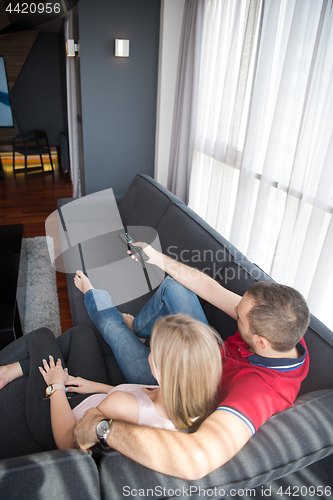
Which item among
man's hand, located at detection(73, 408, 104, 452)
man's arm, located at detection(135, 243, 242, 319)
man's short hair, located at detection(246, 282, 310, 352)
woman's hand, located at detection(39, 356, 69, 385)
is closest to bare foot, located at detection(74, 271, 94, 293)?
man's arm, located at detection(135, 243, 242, 319)

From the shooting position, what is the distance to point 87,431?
0.84 metres

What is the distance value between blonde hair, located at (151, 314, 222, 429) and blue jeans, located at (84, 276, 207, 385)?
17.1 inches

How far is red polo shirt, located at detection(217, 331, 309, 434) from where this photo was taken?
815mm

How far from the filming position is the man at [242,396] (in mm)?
719

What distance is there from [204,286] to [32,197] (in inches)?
151

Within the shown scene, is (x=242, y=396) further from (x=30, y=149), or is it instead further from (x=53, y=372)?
(x=30, y=149)

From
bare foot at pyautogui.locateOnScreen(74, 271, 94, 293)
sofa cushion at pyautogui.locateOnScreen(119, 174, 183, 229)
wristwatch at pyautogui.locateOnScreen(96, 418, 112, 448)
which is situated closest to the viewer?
wristwatch at pyautogui.locateOnScreen(96, 418, 112, 448)

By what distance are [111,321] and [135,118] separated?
2.79m

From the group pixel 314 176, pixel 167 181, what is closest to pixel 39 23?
pixel 167 181

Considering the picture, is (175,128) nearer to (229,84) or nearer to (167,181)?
(167,181)

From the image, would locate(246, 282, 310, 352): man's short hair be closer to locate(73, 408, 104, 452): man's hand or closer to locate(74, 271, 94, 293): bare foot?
locate(73, 408, 104, 452): man's hand

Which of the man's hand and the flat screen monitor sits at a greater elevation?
the flat screen monitor

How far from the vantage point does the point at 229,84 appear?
7.97ft

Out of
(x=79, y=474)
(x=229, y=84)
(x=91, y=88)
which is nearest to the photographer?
(x=79, y=474)
